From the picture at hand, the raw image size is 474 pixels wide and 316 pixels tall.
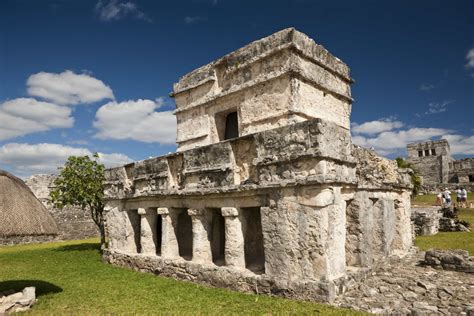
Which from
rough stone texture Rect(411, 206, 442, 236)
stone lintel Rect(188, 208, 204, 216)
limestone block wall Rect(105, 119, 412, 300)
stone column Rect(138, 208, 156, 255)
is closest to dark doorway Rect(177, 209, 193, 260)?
limestone block wall Rect(105, 119, 412, 300)

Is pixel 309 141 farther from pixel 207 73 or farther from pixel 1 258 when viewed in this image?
pixel 1 258

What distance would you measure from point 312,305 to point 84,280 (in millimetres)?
5525

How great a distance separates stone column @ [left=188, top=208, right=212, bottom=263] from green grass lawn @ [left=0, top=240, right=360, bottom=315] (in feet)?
1.94

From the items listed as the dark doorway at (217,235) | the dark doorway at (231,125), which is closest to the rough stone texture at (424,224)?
the dark doorway at (231,125)

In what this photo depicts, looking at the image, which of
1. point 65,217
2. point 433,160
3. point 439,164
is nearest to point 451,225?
point 65,217

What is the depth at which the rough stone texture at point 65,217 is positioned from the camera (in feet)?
65.8

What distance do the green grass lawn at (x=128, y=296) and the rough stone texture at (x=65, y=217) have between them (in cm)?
1128

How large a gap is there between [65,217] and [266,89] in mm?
17075

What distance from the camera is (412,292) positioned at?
17.2ft

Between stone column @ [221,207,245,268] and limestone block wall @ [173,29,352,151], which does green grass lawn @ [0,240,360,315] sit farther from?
limestone block wall @ [173,29,352,151]

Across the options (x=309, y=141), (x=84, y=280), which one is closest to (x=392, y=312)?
(x=309, y=141)

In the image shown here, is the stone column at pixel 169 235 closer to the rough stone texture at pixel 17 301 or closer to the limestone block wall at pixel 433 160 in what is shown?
the rough stone texture at pixel 17 301

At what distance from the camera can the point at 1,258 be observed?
12.1m

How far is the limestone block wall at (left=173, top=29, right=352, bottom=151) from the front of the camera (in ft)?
28.1
